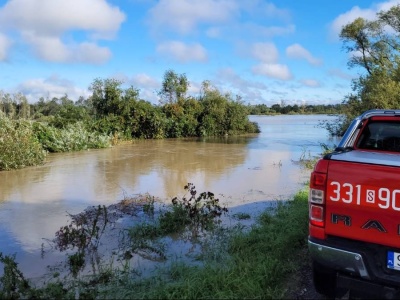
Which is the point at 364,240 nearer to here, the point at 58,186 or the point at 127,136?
the point at 58,186

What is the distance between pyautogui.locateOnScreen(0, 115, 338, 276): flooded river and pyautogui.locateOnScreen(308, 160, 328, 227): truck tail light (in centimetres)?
366

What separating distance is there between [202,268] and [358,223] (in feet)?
6.69

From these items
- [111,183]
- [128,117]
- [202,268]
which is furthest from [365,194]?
[128,117]

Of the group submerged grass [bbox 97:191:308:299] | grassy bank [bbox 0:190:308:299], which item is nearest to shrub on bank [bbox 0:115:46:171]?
grassy bank [bbox 0:190:308:299]

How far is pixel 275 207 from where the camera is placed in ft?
25.3

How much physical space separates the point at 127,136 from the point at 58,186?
14.9m

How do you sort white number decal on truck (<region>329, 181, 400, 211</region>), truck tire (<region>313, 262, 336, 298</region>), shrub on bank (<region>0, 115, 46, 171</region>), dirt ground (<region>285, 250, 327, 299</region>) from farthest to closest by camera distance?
shrub on bank (<region>0, 115, 46, 171</region>) → dirt ground (<region>285, 250, 327, 299</region>) → truck tire (<region>313, 262, 336, 298</region>) → white number decal on truck (<region>329, 181, 400, 211</region>)

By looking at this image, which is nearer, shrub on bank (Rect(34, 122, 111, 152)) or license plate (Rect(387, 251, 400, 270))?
license plate (Rect(387, 251, 400, 270))

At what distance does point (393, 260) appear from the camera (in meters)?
2.77

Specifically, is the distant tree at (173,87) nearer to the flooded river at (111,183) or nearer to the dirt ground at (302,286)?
the flooded river at (111,183)

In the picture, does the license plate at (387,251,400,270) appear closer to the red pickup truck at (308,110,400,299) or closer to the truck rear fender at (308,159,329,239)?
the red pickup truck at (308,110,400,299)

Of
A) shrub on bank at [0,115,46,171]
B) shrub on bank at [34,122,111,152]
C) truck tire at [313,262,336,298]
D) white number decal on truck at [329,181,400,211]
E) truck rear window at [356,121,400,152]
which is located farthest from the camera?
shrub on bank at [34,122,111,152]

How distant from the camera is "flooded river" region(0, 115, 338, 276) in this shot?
669cm

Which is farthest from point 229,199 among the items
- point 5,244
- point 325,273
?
point 325,273
